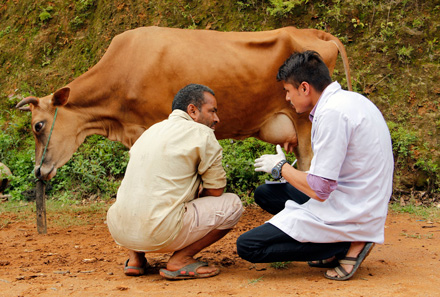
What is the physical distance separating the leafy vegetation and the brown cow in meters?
1.56

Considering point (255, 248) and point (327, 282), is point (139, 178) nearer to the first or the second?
point (255, 248)

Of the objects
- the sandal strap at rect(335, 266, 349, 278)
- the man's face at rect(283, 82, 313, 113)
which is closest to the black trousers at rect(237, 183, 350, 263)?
the sandal strap at rect(335, 266, 349, 278)

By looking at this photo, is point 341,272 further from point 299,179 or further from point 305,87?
point 305,87

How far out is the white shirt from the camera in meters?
3.20

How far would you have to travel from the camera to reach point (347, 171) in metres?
3.36

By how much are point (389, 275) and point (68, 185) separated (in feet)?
19.2

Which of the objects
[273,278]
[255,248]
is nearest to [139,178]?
[255,248]

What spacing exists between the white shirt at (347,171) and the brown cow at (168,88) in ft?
8.86

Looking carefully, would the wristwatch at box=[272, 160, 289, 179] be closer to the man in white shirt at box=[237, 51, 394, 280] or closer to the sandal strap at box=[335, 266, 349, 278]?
the man in white shirt at box=[237, 51, 394, 280]

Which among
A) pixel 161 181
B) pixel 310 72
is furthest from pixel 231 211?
pixel 310 72

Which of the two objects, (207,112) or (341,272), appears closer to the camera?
(341,272)

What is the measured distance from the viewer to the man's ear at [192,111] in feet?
12.5

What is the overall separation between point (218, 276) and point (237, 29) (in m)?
6.43

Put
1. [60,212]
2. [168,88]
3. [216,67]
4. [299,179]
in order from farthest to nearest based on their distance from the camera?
[60,212], [216,67], [168,88], [299,179]
